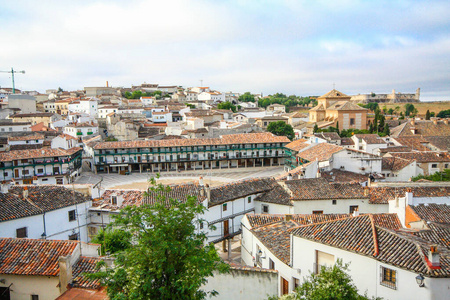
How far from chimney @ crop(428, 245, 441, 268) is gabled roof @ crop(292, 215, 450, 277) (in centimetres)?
15

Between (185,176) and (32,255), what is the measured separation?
41.5 metres

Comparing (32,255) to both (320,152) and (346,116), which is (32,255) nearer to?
(320,152)

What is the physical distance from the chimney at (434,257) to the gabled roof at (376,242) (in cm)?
15

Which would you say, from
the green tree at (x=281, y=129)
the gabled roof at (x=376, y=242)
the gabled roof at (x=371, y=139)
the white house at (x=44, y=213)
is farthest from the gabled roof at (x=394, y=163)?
the green tree at (x=281, y=129)

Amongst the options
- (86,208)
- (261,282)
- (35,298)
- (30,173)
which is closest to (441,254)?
(261,282)

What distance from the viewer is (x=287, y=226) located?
1975 cm

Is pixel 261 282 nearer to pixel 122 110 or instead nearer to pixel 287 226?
pixel 287 226

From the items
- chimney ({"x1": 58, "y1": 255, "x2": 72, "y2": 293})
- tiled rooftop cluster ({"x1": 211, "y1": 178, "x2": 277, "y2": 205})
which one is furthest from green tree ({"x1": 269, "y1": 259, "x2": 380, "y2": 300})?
tiled rooftop cluster ({"x1": 211, "y1": 178, "x2": 277, "y2": 205})

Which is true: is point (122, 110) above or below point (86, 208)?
above

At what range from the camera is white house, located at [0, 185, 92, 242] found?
2111 centimetres

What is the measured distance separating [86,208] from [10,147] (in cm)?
3660

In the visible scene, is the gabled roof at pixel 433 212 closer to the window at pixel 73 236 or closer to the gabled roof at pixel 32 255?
the gabled roof at pixel 32 255

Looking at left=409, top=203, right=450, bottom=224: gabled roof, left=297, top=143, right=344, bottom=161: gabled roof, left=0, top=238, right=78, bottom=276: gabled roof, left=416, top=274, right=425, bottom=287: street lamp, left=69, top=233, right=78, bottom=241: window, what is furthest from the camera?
left=297, top=143, right=344, bottom=161: gabled roof

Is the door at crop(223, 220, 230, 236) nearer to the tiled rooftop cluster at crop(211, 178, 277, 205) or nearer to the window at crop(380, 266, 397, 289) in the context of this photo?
the tiled rooftop cluster at crop(211, 178, 277, 205)
